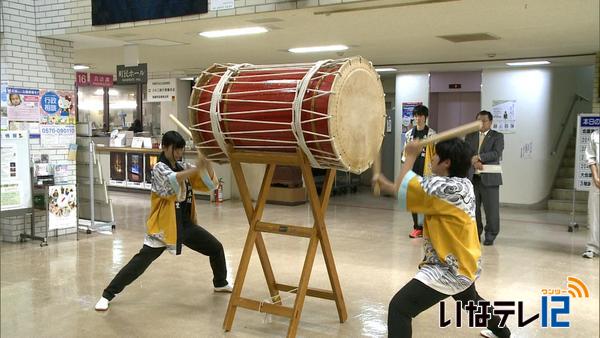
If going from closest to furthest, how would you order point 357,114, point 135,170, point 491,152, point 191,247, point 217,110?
1. point 357,114
2. point 217,110
3. point 191,247
4. point 491,152
5. point 135,170

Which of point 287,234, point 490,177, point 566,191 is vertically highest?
point 490,177

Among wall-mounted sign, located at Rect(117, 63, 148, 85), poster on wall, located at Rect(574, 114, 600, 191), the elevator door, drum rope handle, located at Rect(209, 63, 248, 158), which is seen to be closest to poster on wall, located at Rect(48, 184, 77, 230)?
wall-mounted sign, located at Rect(117, 63, 148, 85)

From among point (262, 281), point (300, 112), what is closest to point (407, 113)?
point (262, 281)

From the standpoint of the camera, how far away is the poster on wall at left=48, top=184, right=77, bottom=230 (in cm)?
674

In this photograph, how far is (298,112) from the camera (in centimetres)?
342

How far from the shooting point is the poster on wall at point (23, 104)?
642 centimetres

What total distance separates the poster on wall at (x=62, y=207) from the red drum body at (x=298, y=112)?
11.8 feet

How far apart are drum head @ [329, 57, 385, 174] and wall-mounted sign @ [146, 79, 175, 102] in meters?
5.82

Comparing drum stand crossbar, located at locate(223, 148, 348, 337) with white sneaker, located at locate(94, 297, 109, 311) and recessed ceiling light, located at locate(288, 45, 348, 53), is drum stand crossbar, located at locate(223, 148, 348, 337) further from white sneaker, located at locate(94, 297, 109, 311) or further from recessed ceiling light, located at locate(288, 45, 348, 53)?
recessed ceiling light, located at locate(288, 45, 348, 53)

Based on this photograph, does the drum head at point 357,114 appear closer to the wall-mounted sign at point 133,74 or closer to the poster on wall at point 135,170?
the wall-mounted sign at point 133,74

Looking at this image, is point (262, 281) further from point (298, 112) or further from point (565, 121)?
point (565, 121)

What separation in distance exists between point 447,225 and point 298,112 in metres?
1.10

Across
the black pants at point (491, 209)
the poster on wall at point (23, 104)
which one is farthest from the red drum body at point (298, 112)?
the poster on wall at point (23, 104)

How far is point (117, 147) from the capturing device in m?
11.4
